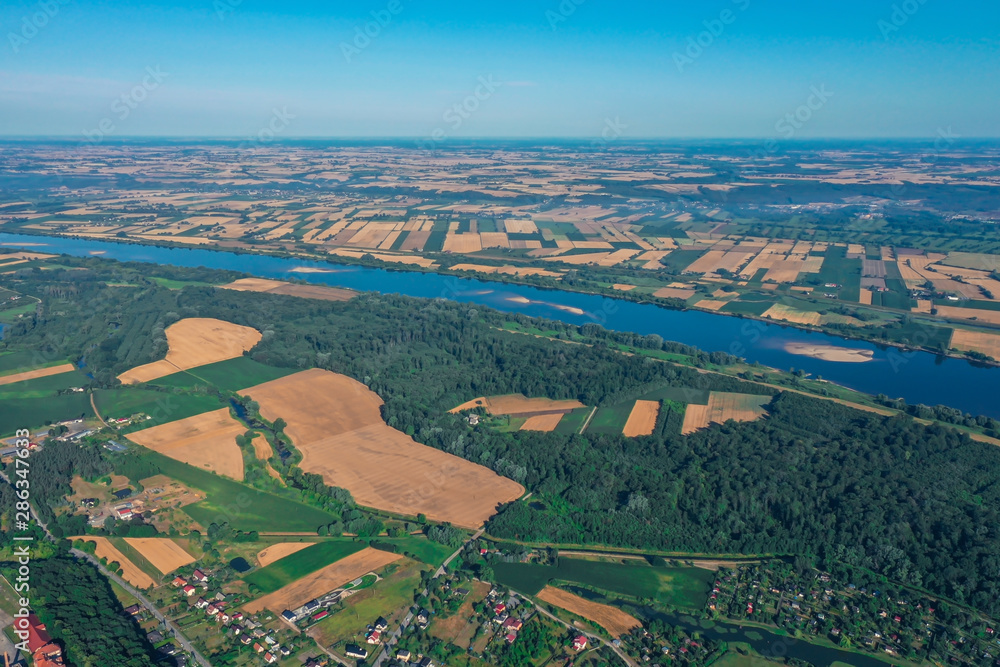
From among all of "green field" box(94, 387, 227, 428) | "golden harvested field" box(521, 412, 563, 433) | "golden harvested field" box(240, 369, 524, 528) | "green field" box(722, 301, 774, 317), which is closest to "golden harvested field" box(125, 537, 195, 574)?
"golden harvested field" box(240, 369, 524, 528)

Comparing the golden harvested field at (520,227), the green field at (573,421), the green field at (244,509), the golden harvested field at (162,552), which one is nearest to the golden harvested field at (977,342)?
the green field at (573,421)

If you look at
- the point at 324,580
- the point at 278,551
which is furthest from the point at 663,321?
the point at 324,580

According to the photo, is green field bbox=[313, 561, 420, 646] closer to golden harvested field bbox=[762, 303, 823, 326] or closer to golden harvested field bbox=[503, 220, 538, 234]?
golden harvested field bbox=[762, 303, 823, 326]

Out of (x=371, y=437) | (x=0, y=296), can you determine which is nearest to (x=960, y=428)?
(x=371, y=437)

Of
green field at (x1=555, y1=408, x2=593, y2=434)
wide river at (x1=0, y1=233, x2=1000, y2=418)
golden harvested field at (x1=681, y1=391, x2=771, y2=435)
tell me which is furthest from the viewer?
wide river at (x1=0, y1=233, x2=1000, y2=418)

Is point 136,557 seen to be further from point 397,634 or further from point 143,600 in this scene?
point 397,634

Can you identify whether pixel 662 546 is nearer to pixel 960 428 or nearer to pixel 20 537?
pixel 960 428
